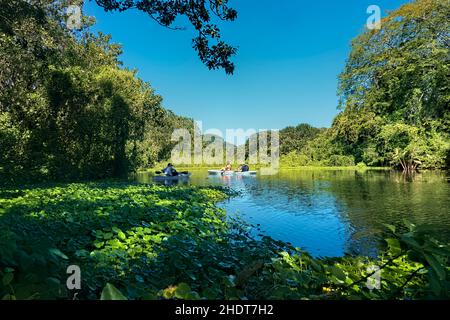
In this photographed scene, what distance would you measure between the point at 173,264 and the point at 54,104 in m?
21.4

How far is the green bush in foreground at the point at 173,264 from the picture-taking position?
6.42ft

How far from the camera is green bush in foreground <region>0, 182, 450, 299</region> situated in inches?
77.1

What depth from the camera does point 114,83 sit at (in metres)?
27.0

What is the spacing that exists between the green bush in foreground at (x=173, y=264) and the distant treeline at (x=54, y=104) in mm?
13407

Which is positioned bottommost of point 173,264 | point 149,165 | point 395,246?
point 173,264

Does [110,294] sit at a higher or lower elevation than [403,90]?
lower

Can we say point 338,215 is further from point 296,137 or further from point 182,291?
point 296,137

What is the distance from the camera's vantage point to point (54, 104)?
22.1 metres

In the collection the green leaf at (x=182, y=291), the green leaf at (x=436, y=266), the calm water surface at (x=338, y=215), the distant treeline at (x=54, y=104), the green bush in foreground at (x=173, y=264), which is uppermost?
the distant treeline at (x=54, y=104)

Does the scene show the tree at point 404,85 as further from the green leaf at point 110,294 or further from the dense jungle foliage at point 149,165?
the green leaf at point 110,294

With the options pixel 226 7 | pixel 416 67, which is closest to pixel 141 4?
pixel 226 7

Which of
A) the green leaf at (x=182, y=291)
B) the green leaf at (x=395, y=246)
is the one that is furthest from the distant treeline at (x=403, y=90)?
the green leaf at (x=182, y=291)

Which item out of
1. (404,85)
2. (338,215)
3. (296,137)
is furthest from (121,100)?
(296,137)
